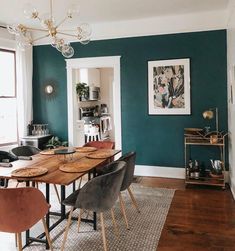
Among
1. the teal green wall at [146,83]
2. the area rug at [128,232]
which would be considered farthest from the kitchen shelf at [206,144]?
the area rug at [128,232]

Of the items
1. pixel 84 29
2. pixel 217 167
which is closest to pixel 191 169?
pixel 217 167

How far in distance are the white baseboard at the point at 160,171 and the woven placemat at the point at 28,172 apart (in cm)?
284

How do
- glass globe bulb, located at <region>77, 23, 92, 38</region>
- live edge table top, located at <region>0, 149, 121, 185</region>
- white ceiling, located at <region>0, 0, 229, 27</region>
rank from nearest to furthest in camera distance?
live edge table top, located at <region>0, 149, 121, 185</region>
glass globe bulb, located at <region>77, 23, 92, 38</region>
white ceiling, located at <region>0, 0, 229, 27</region>

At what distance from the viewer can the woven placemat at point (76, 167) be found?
2654 mm

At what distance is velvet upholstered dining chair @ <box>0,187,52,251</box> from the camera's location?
2.08 metres

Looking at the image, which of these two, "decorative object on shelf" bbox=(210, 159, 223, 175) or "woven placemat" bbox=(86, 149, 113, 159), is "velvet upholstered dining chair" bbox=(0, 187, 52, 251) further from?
"decorative object on shelf" bbox=(210, 159, 223, 175)

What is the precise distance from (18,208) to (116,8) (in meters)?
3.46

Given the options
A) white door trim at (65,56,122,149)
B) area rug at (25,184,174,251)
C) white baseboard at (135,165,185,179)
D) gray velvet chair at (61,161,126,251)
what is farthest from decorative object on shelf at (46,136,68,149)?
gray velvet chair at (61,161,126,251)

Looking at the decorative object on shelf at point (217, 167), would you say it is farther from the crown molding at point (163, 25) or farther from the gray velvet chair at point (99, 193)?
the gray velvet chair at point (99, 193)

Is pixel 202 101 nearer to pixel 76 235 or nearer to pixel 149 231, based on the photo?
pixel 149 231

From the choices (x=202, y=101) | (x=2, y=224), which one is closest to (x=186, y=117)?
(x=202, y=101)

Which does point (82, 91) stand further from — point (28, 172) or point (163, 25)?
point (28, 172)

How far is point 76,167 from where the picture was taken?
277 centimetres

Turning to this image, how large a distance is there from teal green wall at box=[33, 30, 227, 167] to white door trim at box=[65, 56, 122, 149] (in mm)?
90
